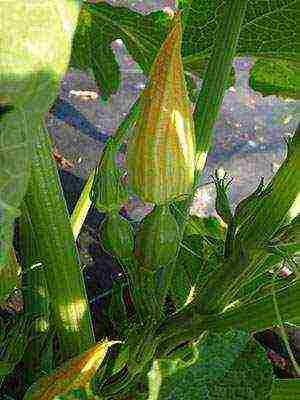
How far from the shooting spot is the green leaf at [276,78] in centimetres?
125

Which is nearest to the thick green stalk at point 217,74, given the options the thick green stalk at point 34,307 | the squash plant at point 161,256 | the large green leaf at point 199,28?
the squash plant at point 161,256

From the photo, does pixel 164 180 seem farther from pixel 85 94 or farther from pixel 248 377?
pixel 85 94

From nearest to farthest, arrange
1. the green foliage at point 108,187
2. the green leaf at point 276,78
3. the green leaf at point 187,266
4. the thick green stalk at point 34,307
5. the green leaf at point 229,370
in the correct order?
the green leaf at point 229,370 → the green foliage at point 108,187 → the thick green stalk at point 34,307 → the green leaf at point 187,266 → the green leaf at point 276,78

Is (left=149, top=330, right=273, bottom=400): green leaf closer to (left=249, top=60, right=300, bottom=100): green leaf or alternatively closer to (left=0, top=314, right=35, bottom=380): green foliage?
(left=0, top=314, right=35, bottom=380): green foliage

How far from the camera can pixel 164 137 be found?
0.74m

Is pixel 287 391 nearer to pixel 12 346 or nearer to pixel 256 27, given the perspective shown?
pixel 12 346

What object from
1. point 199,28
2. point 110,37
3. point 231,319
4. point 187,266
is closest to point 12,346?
point 231,319

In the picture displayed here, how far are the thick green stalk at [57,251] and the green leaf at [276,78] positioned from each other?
0.52 meters

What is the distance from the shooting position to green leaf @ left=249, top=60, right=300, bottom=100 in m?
1.25

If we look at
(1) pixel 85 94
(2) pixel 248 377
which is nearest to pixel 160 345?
(2) pixel 248 377

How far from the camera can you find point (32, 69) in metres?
0.49

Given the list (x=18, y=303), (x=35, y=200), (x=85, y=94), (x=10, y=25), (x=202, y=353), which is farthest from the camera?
(x=85, y=94)

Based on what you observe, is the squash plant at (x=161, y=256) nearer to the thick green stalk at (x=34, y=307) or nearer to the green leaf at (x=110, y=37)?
the thick green stalk at (x=34, y=307)

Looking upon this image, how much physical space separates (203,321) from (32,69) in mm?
425
